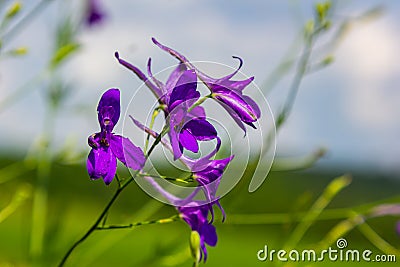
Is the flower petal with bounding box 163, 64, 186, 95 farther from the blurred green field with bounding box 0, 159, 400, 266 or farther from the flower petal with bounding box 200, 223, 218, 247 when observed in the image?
the blurred green field with bounding box 0, 159, 400, 266

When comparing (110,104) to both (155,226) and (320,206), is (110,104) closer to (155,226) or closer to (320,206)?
(320,206)

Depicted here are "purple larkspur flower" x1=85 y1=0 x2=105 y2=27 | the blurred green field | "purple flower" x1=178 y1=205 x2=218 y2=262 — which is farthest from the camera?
"purple larkspur flower" x1=85 y1=0 x2=105 y2=27

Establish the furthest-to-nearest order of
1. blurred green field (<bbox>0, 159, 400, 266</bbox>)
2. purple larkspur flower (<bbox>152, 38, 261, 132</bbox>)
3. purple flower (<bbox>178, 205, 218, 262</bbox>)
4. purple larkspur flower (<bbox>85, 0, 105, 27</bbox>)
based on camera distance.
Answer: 1. purple larkspur flower (<bbox>85, 0, 105, 27</bbox>)
2. blurred green field (<bbox>0, 159, 400, 266</bbox>)
3. purple flower (<bbox>178, 205, 218, 262</bbox>)
4. purple larkspur flower (<bbox>152, 38, 261, 132</bbox>)

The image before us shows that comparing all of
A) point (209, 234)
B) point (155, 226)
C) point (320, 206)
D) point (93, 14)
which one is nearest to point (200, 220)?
point (209, 234)

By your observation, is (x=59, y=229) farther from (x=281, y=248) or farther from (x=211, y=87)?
(x=211, y=87)

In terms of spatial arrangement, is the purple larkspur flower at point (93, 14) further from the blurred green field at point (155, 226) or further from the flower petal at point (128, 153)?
the flower petal at point (128, 153)

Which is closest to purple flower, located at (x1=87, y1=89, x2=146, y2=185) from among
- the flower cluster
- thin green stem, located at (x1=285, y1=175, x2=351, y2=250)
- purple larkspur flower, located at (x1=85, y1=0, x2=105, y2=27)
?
the flower cluster

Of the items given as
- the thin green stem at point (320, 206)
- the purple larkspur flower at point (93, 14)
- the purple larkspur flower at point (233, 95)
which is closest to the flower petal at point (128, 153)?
the purple larkspur flower at point (233, 95)

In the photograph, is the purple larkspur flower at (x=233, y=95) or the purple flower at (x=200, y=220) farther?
the purple flower at (x=200, y=220)
